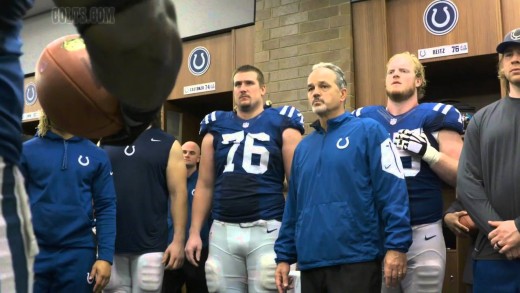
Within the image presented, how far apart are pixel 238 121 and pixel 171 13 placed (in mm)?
2751

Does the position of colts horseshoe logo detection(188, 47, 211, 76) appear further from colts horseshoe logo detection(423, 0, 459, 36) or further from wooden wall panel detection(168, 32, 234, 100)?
colts horseshoe logo detection(423, 0, 459, 36)

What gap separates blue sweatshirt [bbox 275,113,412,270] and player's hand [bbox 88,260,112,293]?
0.97 meters

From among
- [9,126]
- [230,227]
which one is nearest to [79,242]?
[230,227]

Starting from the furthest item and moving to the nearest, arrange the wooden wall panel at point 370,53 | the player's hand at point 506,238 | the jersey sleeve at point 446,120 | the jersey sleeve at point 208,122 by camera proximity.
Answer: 1. the wooden wall panel at point 370,53
2. the jersey sleeve at point 208,122
3. the jersey sleeve at point 446,120
4. the player's hand at point 506,238

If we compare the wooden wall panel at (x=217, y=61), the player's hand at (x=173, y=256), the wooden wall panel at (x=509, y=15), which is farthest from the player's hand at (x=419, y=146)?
the wooden wall panel at (x=217, y=61)

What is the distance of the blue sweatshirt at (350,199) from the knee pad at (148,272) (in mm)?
1026

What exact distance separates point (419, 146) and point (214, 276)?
1.42 metres

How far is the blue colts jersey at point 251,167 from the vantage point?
3453mm

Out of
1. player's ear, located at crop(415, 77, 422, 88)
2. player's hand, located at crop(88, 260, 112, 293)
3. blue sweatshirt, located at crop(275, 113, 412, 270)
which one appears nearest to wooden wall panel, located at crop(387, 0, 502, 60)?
player's ear, located at crop(415, 77, 422, 88)

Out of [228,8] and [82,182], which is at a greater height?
[228,8]

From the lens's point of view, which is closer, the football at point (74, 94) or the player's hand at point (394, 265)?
the football at point (74, 94)

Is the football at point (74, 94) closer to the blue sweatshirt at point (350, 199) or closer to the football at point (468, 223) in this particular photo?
the blue sweatshirt at point (350, 199)

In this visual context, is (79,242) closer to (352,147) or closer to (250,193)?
(250,193)

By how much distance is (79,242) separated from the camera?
2.82 meters
